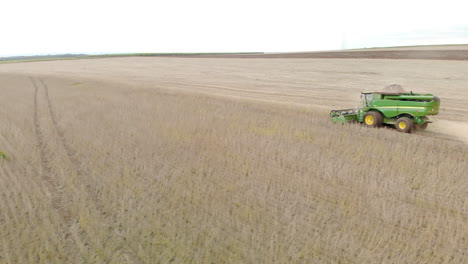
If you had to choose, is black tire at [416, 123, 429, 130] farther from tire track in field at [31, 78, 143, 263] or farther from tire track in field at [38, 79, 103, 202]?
tire track in field at [38, 79, 103, 202]

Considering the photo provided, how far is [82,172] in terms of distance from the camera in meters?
5.79

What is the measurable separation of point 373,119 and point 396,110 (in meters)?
0.73

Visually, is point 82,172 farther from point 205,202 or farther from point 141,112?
point 141,112

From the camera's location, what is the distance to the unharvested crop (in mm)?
3510

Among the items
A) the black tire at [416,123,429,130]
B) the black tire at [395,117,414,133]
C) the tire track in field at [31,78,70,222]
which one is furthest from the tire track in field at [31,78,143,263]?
the black tire at [416,123,429,130]

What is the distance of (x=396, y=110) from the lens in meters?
8.86

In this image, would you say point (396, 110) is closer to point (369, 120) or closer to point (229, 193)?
point (369, 120)

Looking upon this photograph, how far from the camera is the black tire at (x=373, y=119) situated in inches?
358

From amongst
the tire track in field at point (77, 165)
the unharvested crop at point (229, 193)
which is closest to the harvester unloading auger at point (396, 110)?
the unharvested crop at point (229, 193)

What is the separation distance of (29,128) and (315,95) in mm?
14609

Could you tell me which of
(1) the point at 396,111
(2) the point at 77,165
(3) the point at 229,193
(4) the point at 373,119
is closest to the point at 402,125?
(1) the point at 396,111

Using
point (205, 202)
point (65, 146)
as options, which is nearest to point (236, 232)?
point (205, 202)

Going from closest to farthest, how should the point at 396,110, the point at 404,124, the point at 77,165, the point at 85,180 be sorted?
the point at 85,180, the point at 77,165, the point at 404,124, the point at 396,110

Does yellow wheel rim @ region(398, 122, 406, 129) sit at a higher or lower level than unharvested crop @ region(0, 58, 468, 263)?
higher
